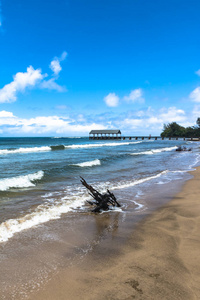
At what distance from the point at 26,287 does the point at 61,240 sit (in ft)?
5.50

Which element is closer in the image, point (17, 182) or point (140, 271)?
point (140, 271)

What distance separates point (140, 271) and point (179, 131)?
4716 inches

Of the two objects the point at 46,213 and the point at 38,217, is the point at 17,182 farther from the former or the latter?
the point at 38,217

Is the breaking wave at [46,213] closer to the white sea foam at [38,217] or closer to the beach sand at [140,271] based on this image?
the white sea foam at [38,217]

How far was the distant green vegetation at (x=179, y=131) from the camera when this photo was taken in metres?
105

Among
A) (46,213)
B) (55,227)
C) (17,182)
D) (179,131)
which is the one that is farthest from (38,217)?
(179,131)

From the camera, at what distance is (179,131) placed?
11406 centimetres

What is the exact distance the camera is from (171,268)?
3.56 metres

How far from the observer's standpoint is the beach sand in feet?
9.77

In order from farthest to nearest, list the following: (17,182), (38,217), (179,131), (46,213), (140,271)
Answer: (179,131)
(17,182)
(46,213)
(38,217)
(140,271)

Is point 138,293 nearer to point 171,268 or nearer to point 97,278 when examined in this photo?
point 97,278

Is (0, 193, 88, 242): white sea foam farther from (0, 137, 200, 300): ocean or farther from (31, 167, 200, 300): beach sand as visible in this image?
(31, 167, 200, 300): beach sand

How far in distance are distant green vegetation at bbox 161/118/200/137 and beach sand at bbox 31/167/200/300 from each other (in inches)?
4339

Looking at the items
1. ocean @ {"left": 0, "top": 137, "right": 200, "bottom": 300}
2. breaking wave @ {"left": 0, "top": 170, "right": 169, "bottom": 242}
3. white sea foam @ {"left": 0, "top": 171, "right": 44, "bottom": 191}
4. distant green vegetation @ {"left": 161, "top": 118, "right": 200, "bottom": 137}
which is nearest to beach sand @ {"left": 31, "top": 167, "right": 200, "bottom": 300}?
ocean @ {"left": 0, "top": 137, "right": 200, "bottom": 300}
